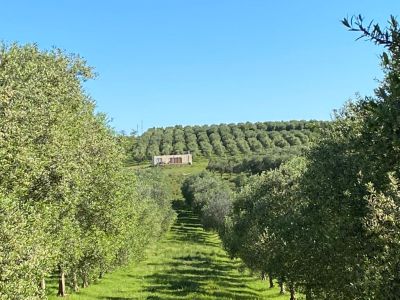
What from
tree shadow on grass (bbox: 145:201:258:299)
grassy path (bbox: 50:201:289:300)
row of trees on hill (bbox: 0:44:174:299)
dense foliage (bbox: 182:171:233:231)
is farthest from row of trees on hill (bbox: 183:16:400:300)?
dense foliage (bbox: 182:171:233:231)

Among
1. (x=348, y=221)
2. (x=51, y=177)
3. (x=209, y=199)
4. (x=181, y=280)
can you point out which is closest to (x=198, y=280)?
(x=181, y=280)

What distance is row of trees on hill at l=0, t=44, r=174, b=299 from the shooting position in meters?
21.3

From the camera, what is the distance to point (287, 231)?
111 ft

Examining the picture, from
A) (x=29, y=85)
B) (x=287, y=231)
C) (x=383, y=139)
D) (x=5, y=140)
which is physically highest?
(x=29, y=85)

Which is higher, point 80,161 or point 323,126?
point 323,126

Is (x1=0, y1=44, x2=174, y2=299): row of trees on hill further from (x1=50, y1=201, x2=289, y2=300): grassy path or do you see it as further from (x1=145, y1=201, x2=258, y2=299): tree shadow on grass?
(x1=145, y1=201, x2=258, y2=299): tree shadow on grass

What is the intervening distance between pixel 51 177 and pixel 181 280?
3535 centimetres

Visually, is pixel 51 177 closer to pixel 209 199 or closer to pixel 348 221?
pixel 348 221

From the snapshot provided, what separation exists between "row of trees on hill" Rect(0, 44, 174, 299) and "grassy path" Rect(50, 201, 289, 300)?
5.07 m

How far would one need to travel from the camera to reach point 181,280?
2354 inches

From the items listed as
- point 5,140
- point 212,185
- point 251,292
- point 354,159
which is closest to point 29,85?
point 5,140

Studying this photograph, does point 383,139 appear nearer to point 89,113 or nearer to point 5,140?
point 5,140

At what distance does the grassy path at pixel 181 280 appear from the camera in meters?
48.4

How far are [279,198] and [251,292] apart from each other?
12.9 meters
